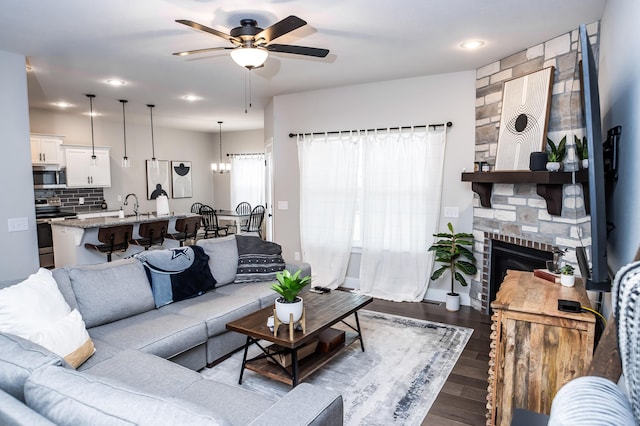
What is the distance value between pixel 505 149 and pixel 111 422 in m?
3.86

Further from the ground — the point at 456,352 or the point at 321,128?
the point at 321,128

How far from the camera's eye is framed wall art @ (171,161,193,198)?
9297 mm

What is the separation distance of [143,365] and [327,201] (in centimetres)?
356

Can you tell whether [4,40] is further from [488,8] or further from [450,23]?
[488,8]

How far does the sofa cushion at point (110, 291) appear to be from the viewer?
2.70 metres

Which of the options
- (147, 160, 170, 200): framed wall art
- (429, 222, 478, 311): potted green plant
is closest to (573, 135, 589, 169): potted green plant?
(429, 222, 478, 311): potted green plant

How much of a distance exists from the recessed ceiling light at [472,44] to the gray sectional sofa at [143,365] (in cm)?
275

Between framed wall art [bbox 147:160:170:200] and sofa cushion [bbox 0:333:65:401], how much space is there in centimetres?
784

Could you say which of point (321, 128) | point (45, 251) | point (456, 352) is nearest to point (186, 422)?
point (456, 352)

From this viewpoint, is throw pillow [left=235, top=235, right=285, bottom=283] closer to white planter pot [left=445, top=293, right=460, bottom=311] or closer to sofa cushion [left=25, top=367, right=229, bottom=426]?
white planter pot [left=445, top=293, right=460, bottom=311]

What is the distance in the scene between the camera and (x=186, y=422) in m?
1.04

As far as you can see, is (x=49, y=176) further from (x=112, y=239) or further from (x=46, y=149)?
(x=112, y=239)

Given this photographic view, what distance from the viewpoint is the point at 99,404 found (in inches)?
43.8

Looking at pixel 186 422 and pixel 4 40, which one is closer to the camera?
pixel 186 422
